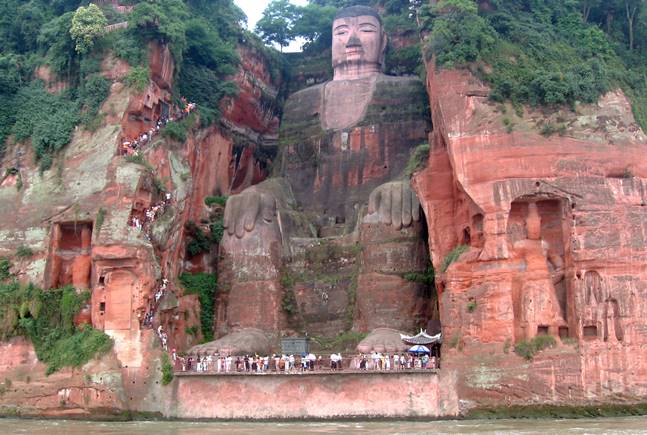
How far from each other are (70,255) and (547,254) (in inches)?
628

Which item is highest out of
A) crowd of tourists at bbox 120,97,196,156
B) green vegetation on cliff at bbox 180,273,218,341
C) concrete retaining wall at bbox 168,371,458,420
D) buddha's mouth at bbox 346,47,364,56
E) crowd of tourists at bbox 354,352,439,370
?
buddha's mouth at bbox 346,47,364,56

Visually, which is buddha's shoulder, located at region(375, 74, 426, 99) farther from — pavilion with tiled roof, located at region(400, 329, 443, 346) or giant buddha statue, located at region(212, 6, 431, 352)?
pavilion with tiled roof, located at region(400, 329, 443, 346)

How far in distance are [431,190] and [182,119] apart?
34.2ft

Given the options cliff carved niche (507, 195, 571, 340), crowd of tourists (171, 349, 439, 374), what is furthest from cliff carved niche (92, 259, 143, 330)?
cliff carved niche (507, 195, 571, 340)

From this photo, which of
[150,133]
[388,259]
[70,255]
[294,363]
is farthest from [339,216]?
[70,255]

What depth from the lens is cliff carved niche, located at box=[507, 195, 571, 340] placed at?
103 feet

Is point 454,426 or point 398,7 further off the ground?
point 398,7

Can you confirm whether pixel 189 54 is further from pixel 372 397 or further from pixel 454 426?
pixel 454 426

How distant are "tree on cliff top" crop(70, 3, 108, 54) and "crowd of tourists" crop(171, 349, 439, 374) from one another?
39.3 ft

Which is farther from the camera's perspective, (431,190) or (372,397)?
(431,190)

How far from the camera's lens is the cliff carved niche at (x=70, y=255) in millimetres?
33869

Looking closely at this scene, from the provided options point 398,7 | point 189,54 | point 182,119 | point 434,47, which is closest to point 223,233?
point 182,119

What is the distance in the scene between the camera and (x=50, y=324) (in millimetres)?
33156

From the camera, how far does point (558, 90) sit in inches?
1310
